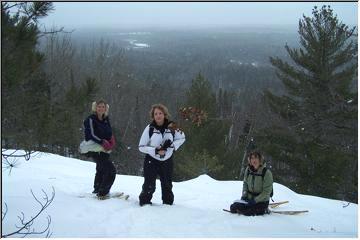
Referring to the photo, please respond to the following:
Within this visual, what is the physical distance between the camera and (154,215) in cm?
629

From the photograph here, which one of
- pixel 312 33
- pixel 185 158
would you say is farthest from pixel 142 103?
pixel 312 33

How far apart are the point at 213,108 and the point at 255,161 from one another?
16524mm

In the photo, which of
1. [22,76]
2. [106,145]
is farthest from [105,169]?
[22,76]

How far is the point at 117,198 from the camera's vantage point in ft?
23.7

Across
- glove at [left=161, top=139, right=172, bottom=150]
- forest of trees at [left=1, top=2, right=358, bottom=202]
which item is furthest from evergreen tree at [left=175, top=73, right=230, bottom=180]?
glove at [left=161, top=139, right=172, bottom=150]

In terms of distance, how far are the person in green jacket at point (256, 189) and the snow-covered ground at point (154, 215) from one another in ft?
0.73

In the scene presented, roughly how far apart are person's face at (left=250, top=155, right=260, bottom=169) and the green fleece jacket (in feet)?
0.25

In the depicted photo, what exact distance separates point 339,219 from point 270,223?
6.43 ft

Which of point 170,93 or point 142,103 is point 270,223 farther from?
point 170,93

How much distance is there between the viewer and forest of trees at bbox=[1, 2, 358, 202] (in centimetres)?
567

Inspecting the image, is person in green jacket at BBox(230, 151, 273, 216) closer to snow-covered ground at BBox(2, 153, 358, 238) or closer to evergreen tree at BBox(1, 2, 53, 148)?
snow-covered ground at BBox(2, 153, 358, 238)

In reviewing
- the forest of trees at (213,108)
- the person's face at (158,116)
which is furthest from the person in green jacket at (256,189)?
the person's face at (158,116)

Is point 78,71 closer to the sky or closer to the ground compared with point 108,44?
closer to the ground

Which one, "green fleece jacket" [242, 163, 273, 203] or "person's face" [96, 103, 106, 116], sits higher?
"person's face" [96, 103, 106, 116]
